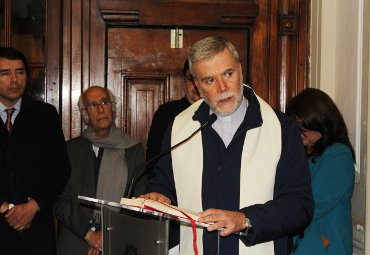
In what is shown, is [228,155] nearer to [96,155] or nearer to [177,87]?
[96,155]

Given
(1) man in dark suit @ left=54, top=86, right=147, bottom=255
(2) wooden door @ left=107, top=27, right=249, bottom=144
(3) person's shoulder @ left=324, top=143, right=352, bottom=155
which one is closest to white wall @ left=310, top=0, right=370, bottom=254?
(3) person's shoulder @ left=324, top=143, right=352, bottom=155

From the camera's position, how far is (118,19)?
420 centimetres

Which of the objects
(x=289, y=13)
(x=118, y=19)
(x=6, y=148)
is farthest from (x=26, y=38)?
(x=289, y=13)

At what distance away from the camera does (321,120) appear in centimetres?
309

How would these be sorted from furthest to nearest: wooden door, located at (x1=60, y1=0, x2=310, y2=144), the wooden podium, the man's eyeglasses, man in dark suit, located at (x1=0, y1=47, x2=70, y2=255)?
wooden door, located at (x1=60, y1=0, x2=310, y2=144), the man's eyeglasses, man in dark suit, located at (x1=0, y1=47, x2=70, y2=255), the wooden podium

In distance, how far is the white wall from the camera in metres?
3.21

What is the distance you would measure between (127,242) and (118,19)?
2500 mm

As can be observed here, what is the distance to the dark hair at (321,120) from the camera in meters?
3.08

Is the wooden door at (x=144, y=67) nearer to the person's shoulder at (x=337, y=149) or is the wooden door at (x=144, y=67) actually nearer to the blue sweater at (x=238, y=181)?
the person's shoulder at (x=337, y=149)

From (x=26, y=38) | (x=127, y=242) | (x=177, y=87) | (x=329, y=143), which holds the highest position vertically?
(x=26, y=38)

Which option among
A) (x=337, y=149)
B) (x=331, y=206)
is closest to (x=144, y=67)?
(x=337, y=149)

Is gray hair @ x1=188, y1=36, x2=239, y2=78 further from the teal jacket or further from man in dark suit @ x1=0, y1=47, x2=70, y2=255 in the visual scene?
man in dark suit @ x1=0, y1=47, x2=70, y2=255

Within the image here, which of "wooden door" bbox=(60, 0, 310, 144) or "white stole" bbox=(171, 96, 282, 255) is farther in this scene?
"wooden door" bbox=(60, 0, 310, 144)

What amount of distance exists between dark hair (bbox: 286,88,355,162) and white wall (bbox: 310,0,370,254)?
0.15 metres
